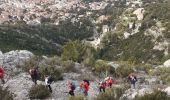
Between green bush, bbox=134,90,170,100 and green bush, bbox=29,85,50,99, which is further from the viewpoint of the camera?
green bush, bbox=29,85,50,99

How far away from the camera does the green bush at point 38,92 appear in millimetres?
24703

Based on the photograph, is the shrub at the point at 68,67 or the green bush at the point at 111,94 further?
the shrub at the point at 68,67

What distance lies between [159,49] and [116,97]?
10394cm

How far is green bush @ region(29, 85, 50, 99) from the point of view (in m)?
24.7

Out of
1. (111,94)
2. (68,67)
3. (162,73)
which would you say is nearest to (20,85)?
(68,67)

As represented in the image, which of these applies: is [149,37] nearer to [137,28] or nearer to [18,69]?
[137,28]

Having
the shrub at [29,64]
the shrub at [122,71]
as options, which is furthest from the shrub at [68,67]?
the shrub at [122,71]

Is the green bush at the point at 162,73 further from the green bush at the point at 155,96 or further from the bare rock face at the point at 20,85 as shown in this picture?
the bare rock face at the point at 20,85

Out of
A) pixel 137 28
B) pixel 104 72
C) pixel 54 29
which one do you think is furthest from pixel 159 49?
pixel 104 72

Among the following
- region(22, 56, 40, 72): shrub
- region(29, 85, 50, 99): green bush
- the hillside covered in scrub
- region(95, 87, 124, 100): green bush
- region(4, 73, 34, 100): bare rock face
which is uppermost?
region(95, 87, 124, 100): green bush

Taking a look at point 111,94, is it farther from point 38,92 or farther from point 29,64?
point 29,64

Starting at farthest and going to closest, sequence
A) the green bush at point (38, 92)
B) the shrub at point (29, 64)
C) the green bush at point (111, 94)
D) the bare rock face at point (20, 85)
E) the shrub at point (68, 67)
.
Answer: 1. the shrub at point (68, 67)
2. the shrub at point (29, 64)
3. the bare rock face at point (20, 85)
4. the green bush at point (38, 92)
5. the green bush at point (111, 94)

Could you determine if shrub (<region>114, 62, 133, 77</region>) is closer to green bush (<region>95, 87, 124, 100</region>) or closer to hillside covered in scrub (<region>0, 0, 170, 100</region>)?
hillside covered in scrub (<region>0, 0, 170, 100</region>)

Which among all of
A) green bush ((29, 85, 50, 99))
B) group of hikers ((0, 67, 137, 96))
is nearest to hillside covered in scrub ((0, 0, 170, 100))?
green bush ((29, 85, 50, 99))
